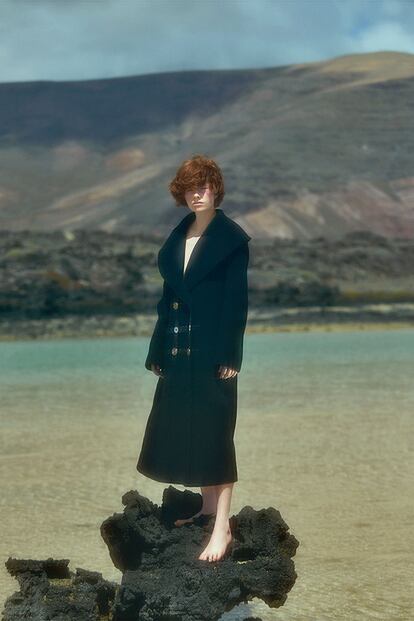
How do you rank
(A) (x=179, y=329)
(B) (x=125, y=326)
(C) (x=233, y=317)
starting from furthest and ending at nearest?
(B) (x=125, y=326), (A) (x=179, y=329), (C) (x=233, y=317)

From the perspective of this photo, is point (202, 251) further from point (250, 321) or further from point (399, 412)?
point (250, 321)

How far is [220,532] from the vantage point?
13.6ft

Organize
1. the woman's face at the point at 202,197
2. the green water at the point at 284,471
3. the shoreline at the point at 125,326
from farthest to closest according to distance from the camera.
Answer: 1. the shoreline at the point at 125,326
2. the green water at the point at 284,471
3. the woman's face at the point at 202,197

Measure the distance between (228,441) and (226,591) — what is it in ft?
1.57

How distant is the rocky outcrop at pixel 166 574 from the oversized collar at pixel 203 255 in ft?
2.36

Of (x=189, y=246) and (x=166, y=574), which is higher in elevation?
(x=189, y=246)

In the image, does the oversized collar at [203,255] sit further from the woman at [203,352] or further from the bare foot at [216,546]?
the bare foot at [216,546]

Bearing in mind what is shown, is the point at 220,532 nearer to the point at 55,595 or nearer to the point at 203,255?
the point at 55,595

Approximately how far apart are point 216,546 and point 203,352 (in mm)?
Answer: 625

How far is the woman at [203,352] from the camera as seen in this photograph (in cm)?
413

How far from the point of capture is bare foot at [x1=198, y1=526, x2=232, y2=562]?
162 inches

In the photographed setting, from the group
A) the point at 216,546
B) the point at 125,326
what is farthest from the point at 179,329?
the point at 125,326

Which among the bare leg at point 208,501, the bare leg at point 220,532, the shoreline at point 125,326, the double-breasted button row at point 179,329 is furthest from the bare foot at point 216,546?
the shoreline at point 125,326

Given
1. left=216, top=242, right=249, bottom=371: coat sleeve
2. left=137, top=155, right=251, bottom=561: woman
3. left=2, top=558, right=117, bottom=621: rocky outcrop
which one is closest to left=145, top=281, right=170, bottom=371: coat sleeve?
left=137, top=155, right=251, bottom=561: woman
